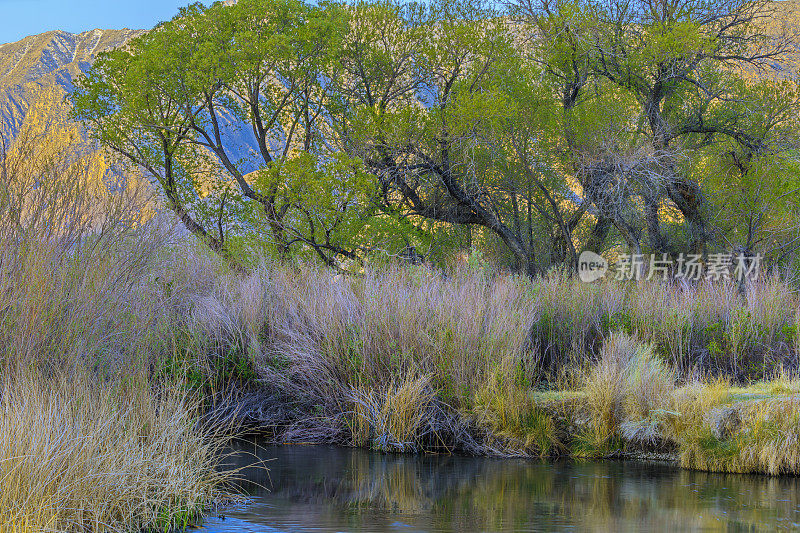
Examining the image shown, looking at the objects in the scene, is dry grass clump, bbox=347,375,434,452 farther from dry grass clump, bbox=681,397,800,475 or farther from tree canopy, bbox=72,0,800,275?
tree canopy, bbox=72,0,800,275

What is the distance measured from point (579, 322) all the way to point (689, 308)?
5.95 ft

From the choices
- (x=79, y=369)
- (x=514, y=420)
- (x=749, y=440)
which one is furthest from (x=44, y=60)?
(x=749, y=440)

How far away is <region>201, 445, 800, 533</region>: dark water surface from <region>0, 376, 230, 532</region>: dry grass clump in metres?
0.56

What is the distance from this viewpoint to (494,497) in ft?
25.5

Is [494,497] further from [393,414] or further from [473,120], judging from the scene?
[473,120]

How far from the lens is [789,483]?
321 inches

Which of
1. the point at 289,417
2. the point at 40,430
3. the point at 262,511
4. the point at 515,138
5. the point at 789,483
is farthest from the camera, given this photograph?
the point at 515,138

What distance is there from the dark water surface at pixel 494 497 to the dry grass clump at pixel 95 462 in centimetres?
56

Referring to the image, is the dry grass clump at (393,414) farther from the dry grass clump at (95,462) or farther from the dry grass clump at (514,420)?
the dry grass clump at (95,462)

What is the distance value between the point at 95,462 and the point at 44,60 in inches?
5924

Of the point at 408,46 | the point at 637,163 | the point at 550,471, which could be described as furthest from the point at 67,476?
the point at 408,46

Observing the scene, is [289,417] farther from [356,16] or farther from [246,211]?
[356,16]

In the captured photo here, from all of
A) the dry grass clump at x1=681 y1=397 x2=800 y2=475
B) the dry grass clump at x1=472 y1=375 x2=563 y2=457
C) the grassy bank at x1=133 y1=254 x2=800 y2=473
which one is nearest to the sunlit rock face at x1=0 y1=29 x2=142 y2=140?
the grassy bank at x1=133 y1=254 x2=800 y2=473

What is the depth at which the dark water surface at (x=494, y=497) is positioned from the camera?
683cm
